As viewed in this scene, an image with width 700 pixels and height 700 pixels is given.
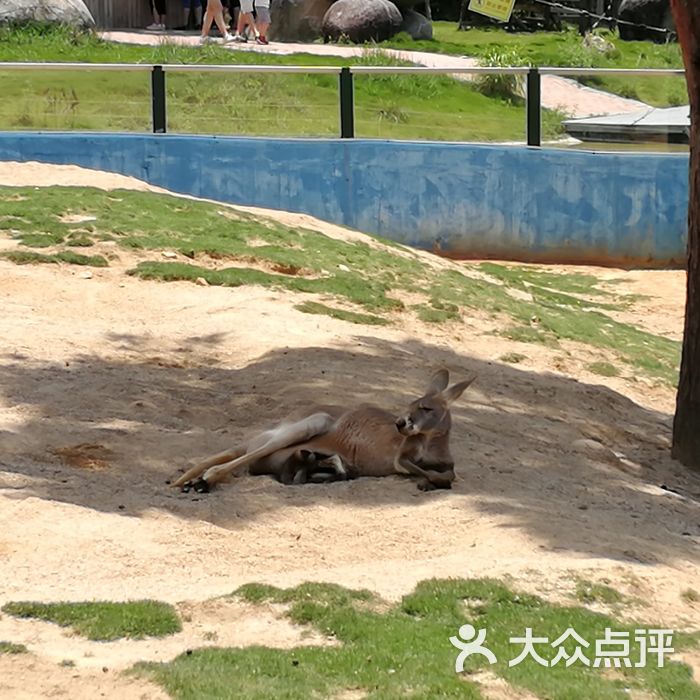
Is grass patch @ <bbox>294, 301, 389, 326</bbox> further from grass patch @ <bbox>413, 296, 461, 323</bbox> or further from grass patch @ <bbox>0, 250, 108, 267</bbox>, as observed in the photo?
grass patch @ <bbox>0, 250, 108, 267</bbox>

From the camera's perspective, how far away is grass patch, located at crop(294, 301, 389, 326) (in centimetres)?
1071

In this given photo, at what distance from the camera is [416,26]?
98.9 feet

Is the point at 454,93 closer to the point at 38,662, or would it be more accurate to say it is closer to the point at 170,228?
the point at 170,228

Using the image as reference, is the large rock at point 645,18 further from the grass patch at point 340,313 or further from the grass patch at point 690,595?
the grass patch at point 690,595

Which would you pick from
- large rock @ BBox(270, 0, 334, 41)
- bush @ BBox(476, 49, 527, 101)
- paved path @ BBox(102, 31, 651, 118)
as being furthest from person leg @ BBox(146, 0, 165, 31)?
bush @ BBox(476, 49, 527, 101)

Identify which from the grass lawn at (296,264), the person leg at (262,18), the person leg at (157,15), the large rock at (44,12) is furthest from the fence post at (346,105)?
the person leg at (157,15)

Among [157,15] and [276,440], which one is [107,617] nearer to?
[276,440]

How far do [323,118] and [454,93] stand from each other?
1.43 meters

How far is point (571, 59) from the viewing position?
26984 mm

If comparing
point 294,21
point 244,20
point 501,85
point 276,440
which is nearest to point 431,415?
point 276,440

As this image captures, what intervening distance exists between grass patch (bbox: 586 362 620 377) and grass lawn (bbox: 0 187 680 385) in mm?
21

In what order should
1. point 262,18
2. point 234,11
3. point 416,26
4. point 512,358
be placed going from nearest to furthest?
1. point 512,358
2. point 262,18
3. point 234,11
4. point 416,26

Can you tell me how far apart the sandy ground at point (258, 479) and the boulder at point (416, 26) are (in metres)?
19.4

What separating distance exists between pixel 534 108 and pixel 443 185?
4.06ft
